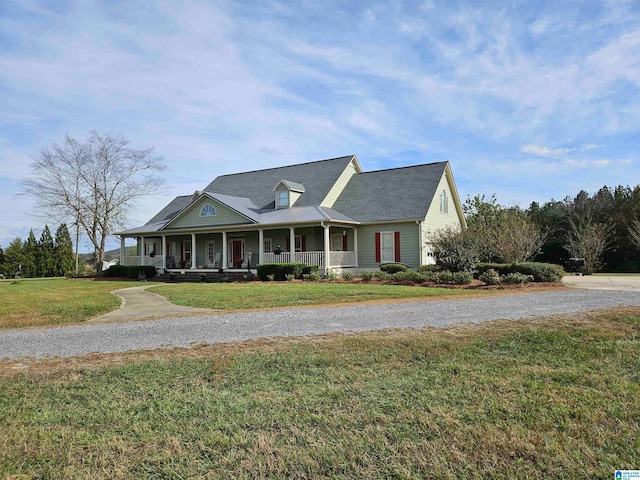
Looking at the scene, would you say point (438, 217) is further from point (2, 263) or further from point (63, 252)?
point (2, 263)

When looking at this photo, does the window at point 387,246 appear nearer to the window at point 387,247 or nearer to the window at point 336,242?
the window at point 387,247

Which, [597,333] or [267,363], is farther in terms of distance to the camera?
[597,333]

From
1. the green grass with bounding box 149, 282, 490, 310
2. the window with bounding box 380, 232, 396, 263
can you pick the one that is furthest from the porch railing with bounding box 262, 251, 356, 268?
the green grass with bounding box 149, 282, 490, 310

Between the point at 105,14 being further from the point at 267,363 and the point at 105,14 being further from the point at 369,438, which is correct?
the point at 369,438

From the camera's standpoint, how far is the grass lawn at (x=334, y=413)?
3.35 meters

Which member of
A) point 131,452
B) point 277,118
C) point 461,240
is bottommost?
point 131,452

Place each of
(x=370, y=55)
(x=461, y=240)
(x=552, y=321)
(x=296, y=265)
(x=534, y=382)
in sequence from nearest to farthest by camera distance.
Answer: (x=534, y=382), (x=552, y=321), (x=370, y=55), (x=461, y=240), (x=296, y=265)

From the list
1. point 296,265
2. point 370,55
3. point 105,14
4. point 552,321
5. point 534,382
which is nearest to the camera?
point 534,382

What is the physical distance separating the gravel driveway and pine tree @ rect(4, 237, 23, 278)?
34.8 m

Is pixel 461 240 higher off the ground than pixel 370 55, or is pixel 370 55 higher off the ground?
pixel 370 55

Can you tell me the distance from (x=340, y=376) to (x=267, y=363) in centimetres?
114

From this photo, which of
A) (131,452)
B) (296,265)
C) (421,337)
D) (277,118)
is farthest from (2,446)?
(296,265)

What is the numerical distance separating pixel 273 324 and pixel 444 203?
20278 mm

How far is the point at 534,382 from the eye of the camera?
5.03m
